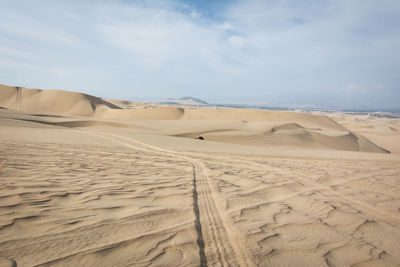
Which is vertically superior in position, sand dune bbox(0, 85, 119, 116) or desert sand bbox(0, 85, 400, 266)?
sand dune bbox(0, 85, 119, 116)

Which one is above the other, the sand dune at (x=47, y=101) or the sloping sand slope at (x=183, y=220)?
the sand dune at (x=47, y=101)

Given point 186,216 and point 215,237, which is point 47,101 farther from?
point 215,237

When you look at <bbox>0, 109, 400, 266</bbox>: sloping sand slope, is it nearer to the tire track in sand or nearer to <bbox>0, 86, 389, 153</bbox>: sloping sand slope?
the tire track in sand

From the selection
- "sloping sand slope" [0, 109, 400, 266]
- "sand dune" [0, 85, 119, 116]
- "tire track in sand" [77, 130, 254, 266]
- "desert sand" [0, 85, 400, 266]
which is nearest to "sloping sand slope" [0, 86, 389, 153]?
"sand dune" [0, 85, 119, 116]

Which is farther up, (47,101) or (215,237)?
(47,101)

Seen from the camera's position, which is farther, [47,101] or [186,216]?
[47,101]

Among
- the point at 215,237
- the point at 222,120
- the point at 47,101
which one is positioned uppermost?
the point at 47,101

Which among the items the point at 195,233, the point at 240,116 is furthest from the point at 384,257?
the point at 240,116

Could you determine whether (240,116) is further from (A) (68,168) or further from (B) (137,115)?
(A) (68,168)

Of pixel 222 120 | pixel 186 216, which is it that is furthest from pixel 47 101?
pixel 186 216

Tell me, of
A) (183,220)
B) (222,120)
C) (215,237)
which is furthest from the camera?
(222,120)

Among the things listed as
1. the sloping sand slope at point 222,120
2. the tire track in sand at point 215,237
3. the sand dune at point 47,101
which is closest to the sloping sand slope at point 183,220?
the tire track in sand at point 215,237

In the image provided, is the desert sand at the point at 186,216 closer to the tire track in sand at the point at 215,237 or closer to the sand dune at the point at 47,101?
the tire track in sand at the point at 215,237

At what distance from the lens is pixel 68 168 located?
4207 millimetres
